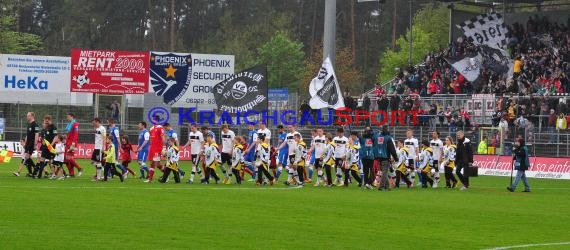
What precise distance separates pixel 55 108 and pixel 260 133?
29.9 m

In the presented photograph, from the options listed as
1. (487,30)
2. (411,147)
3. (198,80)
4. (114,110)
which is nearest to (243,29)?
(198,80)

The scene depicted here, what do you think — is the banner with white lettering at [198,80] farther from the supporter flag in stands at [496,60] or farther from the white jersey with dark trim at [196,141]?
the white jersey with dark trim at [196,141]

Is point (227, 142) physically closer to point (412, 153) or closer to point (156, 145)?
point (156, 145)

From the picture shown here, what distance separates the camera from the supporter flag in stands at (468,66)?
2394 inches

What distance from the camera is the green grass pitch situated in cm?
1803

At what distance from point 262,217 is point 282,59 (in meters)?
82.4

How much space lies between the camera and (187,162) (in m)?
57.0

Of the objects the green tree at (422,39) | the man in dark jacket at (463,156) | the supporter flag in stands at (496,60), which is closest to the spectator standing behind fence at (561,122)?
the supporter flag in stands at (496,60)

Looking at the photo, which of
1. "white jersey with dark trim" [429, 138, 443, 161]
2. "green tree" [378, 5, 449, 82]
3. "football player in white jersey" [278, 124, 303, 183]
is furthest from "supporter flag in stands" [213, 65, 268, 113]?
"green tree" [378, 5, 449, 82]

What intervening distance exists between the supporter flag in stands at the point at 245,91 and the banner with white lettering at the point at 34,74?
809 inches

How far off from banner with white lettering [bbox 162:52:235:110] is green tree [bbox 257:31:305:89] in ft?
132

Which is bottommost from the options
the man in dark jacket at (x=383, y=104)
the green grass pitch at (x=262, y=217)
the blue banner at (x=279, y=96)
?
the green grass pitch at (x=262, y=217)

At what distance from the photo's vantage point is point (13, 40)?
9531cm

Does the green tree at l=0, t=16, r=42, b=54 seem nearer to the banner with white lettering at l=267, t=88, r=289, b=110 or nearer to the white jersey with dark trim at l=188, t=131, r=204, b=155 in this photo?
the banner with white lettering at l=267, t=88, r=289, b=110
